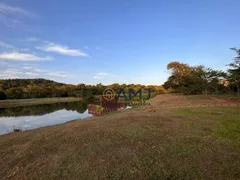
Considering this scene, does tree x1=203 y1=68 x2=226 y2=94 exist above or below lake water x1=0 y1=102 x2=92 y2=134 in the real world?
above

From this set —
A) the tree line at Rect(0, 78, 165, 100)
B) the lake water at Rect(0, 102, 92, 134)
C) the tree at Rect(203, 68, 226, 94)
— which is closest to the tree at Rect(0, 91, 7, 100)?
the tree line at Rect(0, 78, 165, 100)

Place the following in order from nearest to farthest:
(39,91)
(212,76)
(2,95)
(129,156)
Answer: (129,156) < (212,76) < (2,95) < (39,91)

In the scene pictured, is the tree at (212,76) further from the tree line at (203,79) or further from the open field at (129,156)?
the open field at (129,156)

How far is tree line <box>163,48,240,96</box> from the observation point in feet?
51.7

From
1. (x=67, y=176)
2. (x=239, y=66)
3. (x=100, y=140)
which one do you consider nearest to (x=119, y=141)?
(x=100, y=140)

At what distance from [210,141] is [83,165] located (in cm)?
335

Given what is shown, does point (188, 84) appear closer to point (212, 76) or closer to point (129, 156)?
point (212, 76)

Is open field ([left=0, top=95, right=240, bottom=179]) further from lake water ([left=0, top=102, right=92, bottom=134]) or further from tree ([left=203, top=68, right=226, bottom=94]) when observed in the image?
tree ([left=203, top=68, right=226, bottom=94])

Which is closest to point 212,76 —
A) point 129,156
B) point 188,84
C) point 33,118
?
point 188,84

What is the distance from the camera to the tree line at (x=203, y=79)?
1575cm

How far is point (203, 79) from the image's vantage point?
63.5ft

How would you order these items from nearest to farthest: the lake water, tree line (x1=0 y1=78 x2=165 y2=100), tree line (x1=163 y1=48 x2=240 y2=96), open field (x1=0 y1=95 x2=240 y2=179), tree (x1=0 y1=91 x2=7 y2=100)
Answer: open field (x1=0 y1=95 x2=240 y2=179), the lake water, tree line (x1=163 y1=48 x2=240 y2=96), tree (x1=0 y1=91 x2=7 y2=100), tree line (x1=0 y1=78 x2=165 y2=100)

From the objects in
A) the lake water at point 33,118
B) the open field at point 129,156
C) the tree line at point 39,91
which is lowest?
the lake water at point 33,118

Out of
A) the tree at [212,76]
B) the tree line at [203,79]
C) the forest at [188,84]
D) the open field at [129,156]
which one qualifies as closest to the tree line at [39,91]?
the forest at [188,84]
